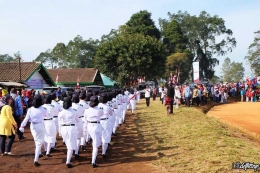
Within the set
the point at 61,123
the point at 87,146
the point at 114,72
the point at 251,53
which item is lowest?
the point at 87,146

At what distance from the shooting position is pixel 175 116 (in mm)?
17125

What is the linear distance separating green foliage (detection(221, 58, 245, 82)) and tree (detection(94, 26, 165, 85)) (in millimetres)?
53841

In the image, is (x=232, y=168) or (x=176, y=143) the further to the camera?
(x=176, y=143)

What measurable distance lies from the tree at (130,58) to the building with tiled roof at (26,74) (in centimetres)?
833

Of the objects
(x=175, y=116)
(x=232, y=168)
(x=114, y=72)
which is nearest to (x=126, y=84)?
(x=114, y=72)

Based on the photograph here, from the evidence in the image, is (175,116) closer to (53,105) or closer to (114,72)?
(53,105)

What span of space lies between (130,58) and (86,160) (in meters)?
28.2

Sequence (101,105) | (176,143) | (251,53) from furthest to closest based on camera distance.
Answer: (251,53), (176,143), (101,105)

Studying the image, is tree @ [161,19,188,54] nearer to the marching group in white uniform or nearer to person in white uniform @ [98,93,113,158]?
person in white uniform @ [98,93,113,158]

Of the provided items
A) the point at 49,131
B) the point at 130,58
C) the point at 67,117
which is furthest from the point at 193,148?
the point at 130,58

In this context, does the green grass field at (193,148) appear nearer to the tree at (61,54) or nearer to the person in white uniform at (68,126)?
the person in white uniform at (68,126)

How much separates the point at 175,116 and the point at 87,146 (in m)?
7.39

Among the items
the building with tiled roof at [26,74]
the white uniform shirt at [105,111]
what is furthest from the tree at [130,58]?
the white uniform shirt at [105,111]

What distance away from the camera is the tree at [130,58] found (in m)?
36.8
